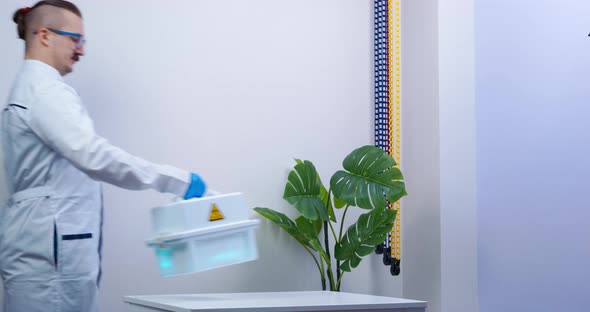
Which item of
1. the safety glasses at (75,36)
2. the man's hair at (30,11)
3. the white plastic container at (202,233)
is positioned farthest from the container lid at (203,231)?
the man's hair at (30,11)

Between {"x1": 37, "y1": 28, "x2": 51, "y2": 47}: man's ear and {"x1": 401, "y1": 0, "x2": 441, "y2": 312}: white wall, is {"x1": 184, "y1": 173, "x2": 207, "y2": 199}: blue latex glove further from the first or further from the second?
{"x1": 401, "y1": 0, "x2": 441, "y2": 312}: white wall

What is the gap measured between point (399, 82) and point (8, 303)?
239cm

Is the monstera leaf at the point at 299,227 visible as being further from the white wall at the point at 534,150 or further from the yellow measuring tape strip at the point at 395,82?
the white wall at the point at 534,150

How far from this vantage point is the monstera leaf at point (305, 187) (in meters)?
3.76

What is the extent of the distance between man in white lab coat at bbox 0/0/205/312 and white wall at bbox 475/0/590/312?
6.51 ft

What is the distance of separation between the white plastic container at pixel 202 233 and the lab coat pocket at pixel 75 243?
0.23 m

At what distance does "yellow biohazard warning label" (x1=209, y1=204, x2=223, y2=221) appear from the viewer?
2584 mm

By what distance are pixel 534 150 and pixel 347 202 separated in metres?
1.17

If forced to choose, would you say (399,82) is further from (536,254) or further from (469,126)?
(536,254)

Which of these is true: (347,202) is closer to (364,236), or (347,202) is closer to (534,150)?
(364,236)

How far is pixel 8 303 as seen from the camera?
2.71 metres

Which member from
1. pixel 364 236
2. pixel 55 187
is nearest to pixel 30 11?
pixel 55 187

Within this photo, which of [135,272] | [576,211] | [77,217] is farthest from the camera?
[576,211]

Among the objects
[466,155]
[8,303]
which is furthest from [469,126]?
[8,303]
